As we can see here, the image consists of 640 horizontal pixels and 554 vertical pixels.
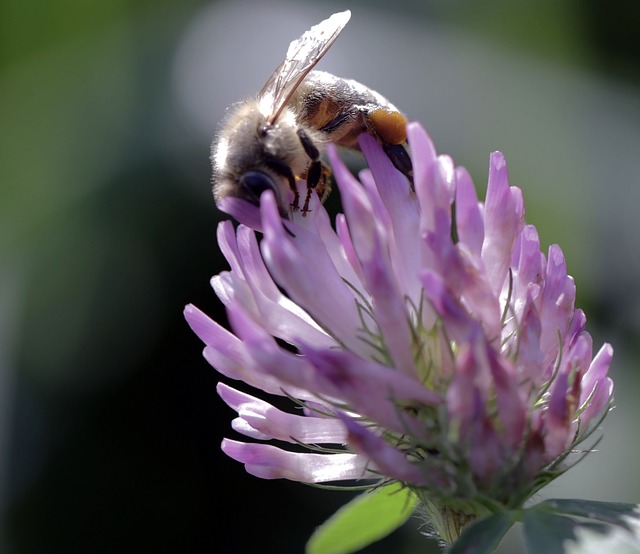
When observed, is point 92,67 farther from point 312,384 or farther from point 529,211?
point 312,384

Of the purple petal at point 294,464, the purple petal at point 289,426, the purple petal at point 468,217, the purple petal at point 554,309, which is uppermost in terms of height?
the purple petal at point 468,217

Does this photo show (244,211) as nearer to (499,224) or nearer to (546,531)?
(499,224)

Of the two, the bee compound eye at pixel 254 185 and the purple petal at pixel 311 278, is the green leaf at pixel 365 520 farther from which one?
the bee compound eye at pixel 254 185

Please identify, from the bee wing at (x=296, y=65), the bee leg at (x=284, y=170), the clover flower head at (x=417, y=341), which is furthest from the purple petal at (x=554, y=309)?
the bee wing at (x=296, y=65)

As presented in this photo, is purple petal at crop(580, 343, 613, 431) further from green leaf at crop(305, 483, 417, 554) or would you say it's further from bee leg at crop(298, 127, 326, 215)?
bee leg at crop(298, 127, 326, 215)

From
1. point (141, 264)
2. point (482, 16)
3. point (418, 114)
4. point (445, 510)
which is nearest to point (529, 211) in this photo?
point (418, 114)

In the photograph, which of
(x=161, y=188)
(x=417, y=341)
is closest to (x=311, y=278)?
(x=417, y=341)
